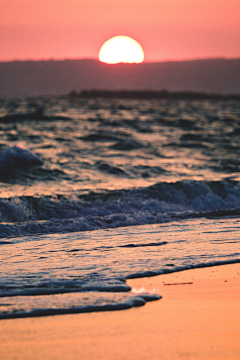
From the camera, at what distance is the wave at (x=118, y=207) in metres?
7.10

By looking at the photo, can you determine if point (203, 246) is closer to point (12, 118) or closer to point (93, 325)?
Answer: point (93, 325)

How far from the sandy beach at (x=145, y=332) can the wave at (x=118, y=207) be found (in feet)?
11.6

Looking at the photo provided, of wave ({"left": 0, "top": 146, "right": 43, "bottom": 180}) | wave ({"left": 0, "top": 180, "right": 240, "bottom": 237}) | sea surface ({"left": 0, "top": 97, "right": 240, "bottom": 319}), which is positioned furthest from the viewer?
wave ({"left": 0, "top": 146, "right": 43, "bottom": 180})

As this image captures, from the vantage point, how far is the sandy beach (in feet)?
8.68

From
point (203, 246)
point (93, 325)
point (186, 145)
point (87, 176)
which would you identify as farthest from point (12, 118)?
point (93, 325)

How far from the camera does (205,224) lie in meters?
7.17

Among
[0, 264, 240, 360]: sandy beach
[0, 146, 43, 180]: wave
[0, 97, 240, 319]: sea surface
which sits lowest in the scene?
[0, 264, 240, 360]: sandy beach

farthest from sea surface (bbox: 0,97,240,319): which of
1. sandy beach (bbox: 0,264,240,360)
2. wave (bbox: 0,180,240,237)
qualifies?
sandy beach (bbox: 0,264,240,360)

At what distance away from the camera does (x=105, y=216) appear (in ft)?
25.8

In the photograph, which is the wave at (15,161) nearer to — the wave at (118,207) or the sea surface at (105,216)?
the sea surface at (105,216)

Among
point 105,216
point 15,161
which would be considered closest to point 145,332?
point 105,216

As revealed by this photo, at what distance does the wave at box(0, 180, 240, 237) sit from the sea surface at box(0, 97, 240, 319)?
21mm

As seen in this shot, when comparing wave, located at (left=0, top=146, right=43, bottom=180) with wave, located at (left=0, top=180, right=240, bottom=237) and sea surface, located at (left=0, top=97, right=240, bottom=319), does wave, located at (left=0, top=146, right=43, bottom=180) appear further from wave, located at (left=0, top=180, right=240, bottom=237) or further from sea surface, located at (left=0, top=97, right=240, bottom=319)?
wave, located at (left=0, top=180, right=240, bottom=237)

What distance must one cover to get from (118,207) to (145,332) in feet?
18.7
